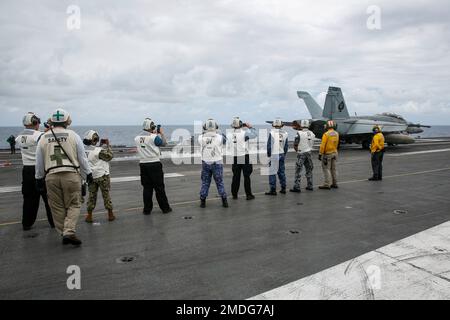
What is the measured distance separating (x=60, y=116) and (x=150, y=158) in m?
2.24

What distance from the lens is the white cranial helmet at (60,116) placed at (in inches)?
200

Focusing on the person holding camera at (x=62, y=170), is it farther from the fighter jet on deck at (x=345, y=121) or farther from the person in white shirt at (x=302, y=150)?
the fighter jet on deck at (x=345, y=121)

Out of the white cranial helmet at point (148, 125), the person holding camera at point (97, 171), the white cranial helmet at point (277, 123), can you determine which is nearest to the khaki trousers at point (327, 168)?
the white cranial helmet at point (277, 123)

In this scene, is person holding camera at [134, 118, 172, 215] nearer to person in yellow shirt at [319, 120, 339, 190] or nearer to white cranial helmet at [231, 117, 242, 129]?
white cranial helmet at [231, 117, 242, 129]

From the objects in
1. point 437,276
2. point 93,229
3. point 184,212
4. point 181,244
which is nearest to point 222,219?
point 184,212

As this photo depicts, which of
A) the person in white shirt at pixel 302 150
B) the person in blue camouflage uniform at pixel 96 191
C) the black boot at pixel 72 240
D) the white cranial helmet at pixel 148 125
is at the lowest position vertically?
the black boot at pixel 72 240

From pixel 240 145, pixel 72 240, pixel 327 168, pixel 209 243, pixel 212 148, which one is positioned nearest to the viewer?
pixel 72 240

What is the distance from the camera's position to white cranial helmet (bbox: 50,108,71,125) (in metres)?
5.07

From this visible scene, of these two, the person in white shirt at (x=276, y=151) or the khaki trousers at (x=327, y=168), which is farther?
the khaki trousers at (x=327, y=168)

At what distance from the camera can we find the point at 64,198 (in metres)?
5.14

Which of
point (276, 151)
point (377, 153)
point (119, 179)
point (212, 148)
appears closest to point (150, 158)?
point (212, 148)

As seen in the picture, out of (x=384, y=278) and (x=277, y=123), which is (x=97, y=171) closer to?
(x=277, y=123)

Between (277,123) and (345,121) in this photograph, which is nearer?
(277,123)

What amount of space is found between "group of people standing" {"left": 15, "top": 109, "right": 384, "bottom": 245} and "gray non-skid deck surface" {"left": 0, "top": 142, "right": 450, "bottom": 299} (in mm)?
434
